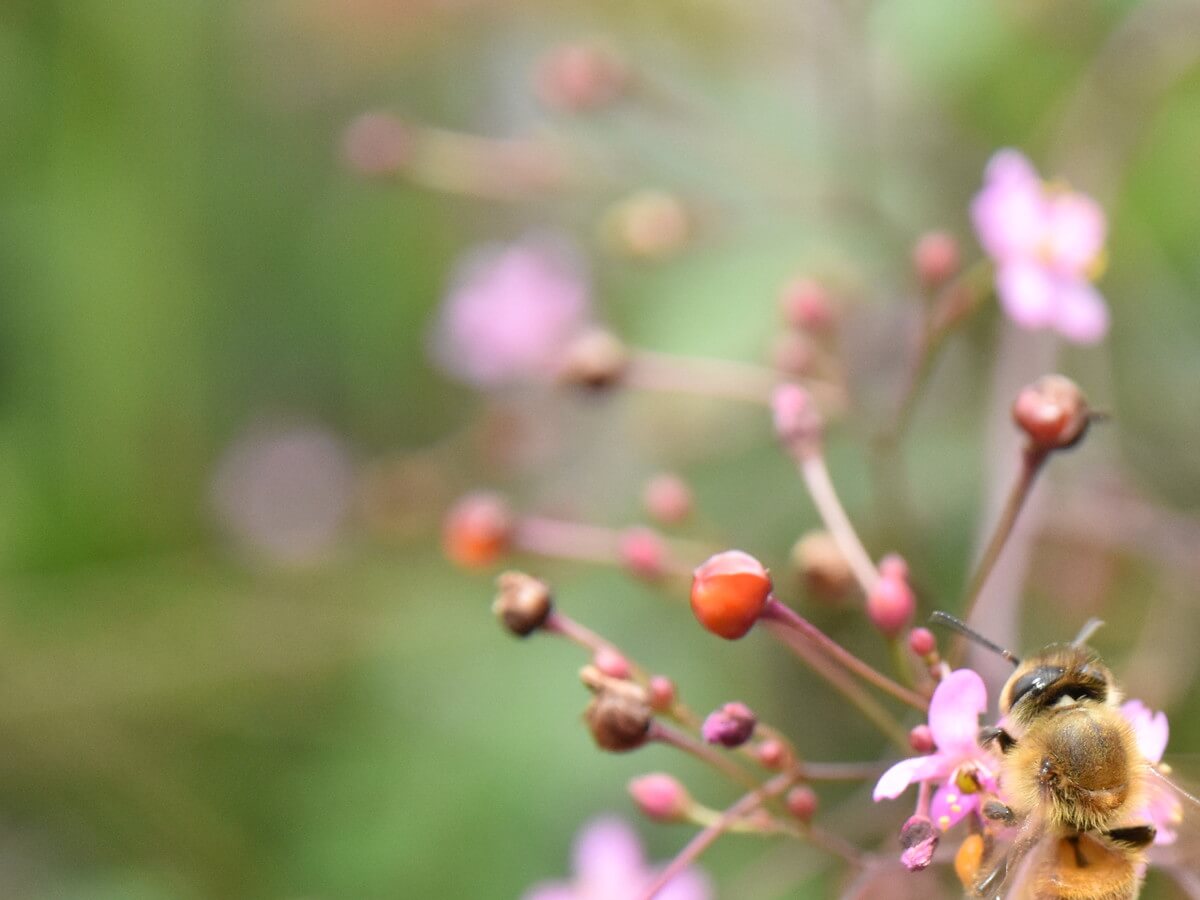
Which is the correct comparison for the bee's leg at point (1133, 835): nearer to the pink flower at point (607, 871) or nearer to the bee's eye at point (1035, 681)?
the bee's eye at point (1035, 681)

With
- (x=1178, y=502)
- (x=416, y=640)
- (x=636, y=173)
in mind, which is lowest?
(x=1178, y=502)

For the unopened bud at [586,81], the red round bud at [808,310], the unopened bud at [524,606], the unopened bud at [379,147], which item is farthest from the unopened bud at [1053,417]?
the unopened bud at [379,147]

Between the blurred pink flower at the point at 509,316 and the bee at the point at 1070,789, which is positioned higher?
the blurred pink flower at the point at 509,316

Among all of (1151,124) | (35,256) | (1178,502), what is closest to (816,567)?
(1178,502)

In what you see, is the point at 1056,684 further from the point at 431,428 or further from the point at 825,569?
the point at 431,428

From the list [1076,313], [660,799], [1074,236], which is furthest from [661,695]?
[1074,236]

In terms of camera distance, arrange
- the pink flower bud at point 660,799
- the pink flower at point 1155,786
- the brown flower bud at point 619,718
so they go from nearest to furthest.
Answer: the pink flower at point 1155,786, the brown flower bud at point 619,718, the pink flower bud at point 660,799

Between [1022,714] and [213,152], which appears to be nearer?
[1022,714]

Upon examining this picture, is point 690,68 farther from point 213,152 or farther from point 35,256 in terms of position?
point 35,256
